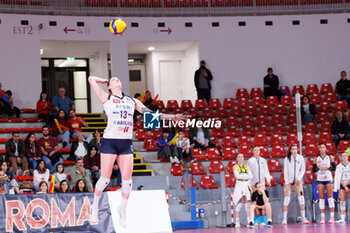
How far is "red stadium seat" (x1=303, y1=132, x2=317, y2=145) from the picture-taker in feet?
62.7

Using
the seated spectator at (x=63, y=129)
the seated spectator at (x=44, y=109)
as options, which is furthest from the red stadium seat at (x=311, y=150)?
the seated spectator at (x=44, y=109)

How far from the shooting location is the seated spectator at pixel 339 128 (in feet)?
62.5

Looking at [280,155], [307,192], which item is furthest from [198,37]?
[307,192]

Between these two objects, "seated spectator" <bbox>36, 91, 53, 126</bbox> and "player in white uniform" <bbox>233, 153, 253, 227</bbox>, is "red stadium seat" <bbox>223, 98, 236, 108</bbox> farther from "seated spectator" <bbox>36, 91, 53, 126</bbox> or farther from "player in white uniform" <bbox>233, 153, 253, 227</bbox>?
"player in white uniform" <bbox>233, 153, 253, 227</bbox>

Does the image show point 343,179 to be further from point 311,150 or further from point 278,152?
point 278,152

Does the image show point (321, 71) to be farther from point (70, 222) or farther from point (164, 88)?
point (70, 222)

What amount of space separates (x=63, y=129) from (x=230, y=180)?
5516 mm

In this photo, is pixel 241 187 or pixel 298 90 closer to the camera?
pixel 241 187

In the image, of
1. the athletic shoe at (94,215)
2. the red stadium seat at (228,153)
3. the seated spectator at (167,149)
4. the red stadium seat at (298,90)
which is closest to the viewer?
the athletic shoe at (94,215)

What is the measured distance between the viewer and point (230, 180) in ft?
51.4

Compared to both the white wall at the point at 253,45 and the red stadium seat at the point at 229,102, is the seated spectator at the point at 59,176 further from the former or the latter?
the red stadium seat at the point at 229,102

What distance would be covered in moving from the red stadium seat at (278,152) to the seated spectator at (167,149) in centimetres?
358

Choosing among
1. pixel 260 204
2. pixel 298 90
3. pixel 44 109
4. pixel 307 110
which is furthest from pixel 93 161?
pixel 298 90

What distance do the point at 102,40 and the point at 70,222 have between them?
13.0m
